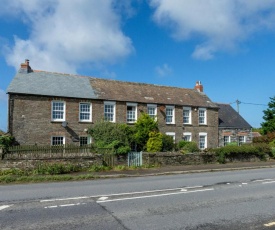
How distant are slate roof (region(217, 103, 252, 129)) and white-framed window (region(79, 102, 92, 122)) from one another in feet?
53.4

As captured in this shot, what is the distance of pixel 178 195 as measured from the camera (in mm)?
9570

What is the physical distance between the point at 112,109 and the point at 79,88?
3694 mm

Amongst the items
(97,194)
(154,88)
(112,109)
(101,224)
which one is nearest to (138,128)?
(112,109)

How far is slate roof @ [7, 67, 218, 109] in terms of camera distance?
81.8 feet

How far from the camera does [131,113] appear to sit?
28438mm

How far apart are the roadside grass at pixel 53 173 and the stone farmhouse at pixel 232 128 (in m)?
17.6

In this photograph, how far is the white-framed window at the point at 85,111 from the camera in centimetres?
2595

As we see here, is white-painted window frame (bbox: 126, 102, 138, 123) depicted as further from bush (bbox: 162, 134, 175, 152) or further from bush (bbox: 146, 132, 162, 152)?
bush (bbox: 146, 132, 162, 152)

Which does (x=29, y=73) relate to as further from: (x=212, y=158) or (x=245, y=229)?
(x=245, y=229)

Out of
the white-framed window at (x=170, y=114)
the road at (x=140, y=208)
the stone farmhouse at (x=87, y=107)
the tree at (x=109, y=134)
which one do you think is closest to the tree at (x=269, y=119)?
the stone farmhouse at (x=87, y=107)

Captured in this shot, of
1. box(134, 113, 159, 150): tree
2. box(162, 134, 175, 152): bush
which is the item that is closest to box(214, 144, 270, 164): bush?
box(162, 134, 175, 152): bush

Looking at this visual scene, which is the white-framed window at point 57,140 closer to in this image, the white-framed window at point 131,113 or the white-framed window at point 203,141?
the white-framed window at point 131,113

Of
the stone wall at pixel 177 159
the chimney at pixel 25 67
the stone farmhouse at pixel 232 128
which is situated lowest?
the stone wall at pixel 177 159

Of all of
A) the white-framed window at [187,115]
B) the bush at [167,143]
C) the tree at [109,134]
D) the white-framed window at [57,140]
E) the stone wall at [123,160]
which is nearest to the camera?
the stone wall at [123,160]
